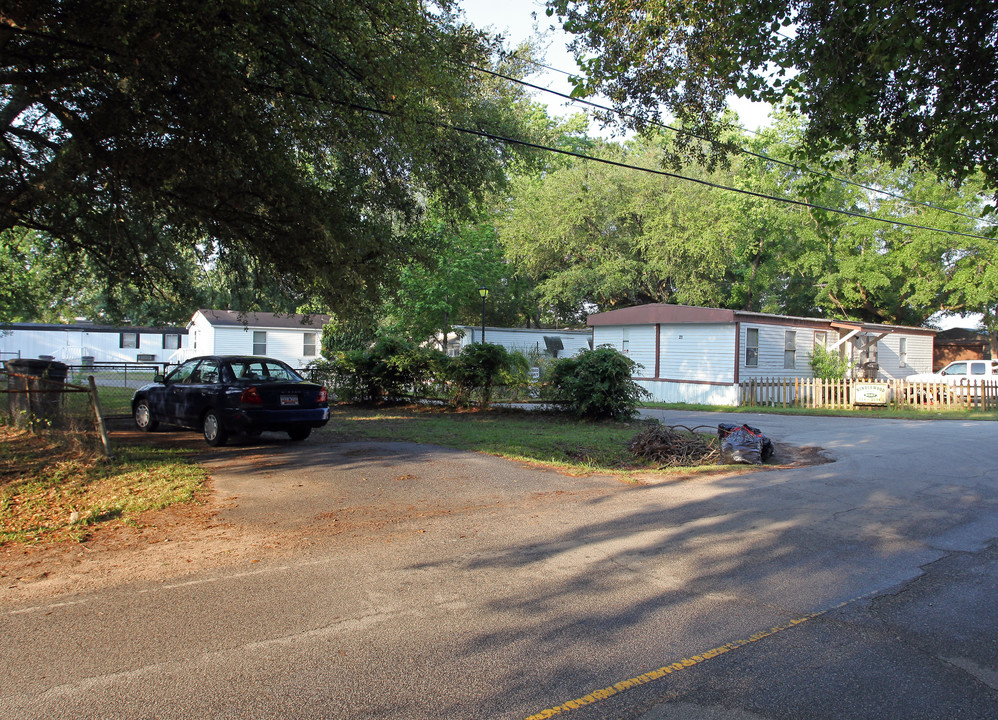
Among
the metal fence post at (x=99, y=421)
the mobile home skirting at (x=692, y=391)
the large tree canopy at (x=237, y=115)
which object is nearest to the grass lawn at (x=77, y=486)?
the metal fence post at (x=99, y=421)

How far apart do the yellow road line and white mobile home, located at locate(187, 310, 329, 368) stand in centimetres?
3511

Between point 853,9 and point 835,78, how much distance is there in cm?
83

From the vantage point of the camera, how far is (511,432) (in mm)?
14695

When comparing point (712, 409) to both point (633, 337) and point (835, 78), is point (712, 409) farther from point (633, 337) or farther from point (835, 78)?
point (835, 78)

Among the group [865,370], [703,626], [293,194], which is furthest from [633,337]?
[703,626]

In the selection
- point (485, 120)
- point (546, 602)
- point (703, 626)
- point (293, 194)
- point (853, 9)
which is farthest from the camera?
point (485, 120)

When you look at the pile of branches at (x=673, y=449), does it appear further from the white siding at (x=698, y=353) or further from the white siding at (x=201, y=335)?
the white siding at (x=201, y=335)

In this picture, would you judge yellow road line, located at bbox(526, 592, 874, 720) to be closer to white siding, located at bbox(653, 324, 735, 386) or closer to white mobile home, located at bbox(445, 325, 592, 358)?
white siding, located at bbox(653, 324, 735, 386)

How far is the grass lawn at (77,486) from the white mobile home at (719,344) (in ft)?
64.0

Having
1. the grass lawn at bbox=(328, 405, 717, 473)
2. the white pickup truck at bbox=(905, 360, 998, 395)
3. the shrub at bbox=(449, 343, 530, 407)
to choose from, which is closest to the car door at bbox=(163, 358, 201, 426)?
the grass lawn at bbox=(328, 405, 717, 473)

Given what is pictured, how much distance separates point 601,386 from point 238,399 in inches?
334

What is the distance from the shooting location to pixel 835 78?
7.92m

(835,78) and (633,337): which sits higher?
(835,78)

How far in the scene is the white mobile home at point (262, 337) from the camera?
38406mm
